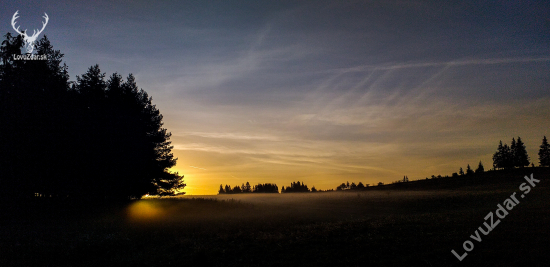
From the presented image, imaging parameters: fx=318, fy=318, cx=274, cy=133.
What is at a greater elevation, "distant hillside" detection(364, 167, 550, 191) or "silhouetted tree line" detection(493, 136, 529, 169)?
"silhouetted tree line" detection(493, 136, 529, 169)

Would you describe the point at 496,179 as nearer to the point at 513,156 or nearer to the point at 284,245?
the point at 513,156

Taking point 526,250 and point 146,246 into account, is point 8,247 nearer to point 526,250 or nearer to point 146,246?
point 146,246

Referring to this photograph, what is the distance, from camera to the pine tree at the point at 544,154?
11694 cm

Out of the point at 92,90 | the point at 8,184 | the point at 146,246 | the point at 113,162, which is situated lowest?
the point at 146,246

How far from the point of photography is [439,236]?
50.6 feet

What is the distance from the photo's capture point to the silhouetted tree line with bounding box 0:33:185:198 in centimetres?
3138

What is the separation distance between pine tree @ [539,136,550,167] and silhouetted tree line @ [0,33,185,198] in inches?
5316

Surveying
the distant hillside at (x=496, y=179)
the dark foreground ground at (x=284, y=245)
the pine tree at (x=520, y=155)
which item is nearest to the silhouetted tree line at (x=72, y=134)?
the dark foreground ground at (x=284, y=245)

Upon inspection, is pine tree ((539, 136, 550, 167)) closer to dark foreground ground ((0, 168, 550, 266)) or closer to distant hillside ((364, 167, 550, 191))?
distant hillside ((364, 167, 550, 191))

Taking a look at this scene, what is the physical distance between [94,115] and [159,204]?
13.7m

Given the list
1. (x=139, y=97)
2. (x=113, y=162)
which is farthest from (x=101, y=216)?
(x=139, y=97)

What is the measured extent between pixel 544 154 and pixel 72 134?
487ft

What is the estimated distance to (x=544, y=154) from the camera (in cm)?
11812

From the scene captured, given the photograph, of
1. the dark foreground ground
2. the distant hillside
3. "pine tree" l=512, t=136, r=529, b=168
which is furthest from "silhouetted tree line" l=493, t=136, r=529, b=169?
the dark foreground ground
